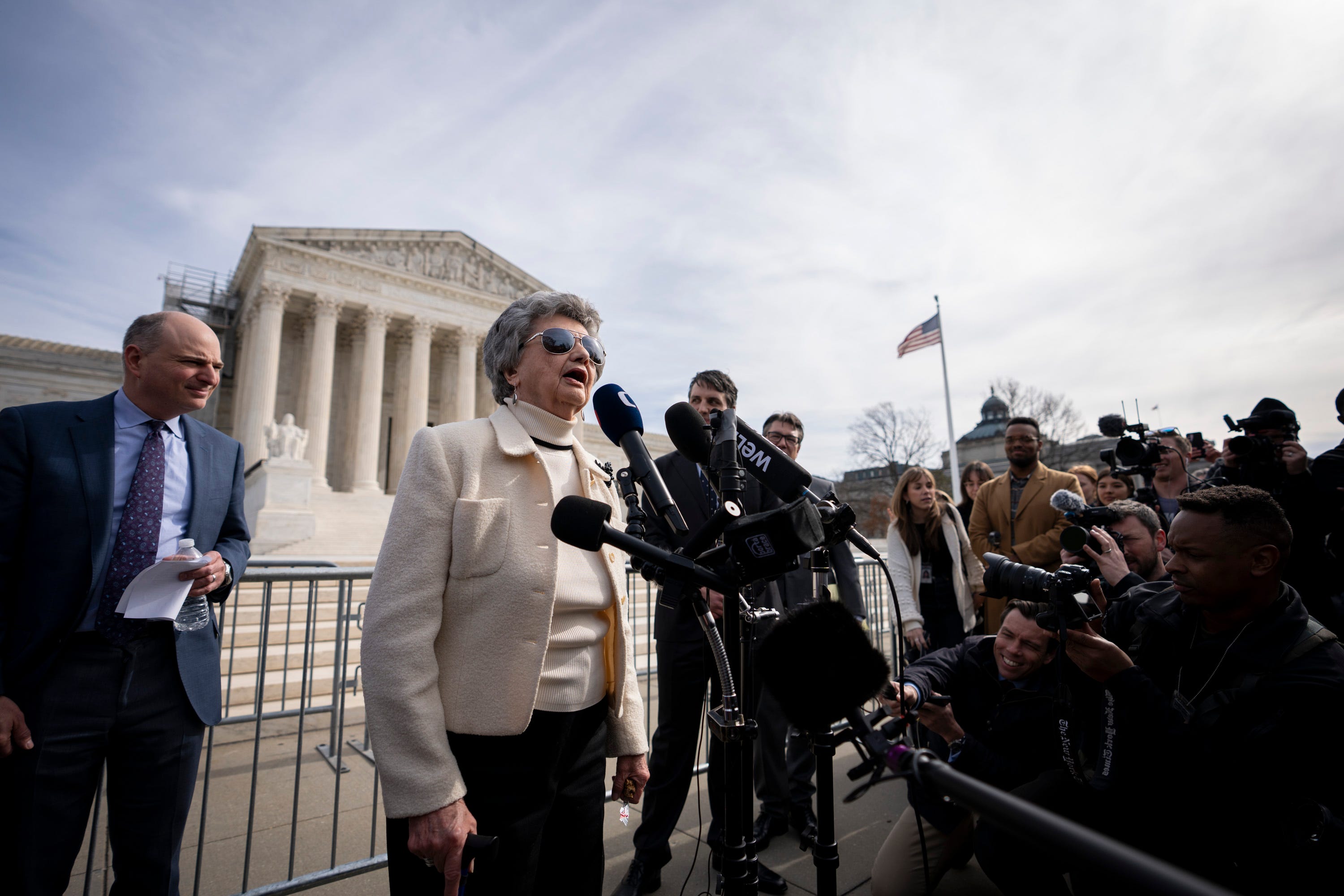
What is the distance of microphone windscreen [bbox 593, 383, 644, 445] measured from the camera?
1521 millimetres

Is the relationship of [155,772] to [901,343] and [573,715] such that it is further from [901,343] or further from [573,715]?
[901,343]

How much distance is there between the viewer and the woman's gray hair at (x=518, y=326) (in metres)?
2.01

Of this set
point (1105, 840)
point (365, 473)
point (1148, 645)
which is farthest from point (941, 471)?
point (1105, 840)

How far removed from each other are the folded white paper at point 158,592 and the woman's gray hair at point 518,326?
125 centimetres

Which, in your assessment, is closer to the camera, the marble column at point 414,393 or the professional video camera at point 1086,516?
the professional video camera at point 1086,516

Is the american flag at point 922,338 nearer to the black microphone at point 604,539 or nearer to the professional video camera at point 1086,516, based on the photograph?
the professional video camera at point 1086,516

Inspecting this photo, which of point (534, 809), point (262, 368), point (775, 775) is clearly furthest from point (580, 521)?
point (262, 368)

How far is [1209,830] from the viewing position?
224cm

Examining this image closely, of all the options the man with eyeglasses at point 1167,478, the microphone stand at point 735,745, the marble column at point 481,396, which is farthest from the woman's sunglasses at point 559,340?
the marble column at point 481,396

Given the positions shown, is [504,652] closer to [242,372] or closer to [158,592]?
[158,592]

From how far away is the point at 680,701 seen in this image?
336 centimetres

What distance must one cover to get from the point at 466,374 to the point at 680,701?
30702mm

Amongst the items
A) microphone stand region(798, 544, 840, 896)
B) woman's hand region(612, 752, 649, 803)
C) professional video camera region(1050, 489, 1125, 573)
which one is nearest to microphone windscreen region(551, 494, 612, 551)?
microphone stand region(798, 544, 840, 896)

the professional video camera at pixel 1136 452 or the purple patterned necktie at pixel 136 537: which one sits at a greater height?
the professional video camera at pixel 1136 452
